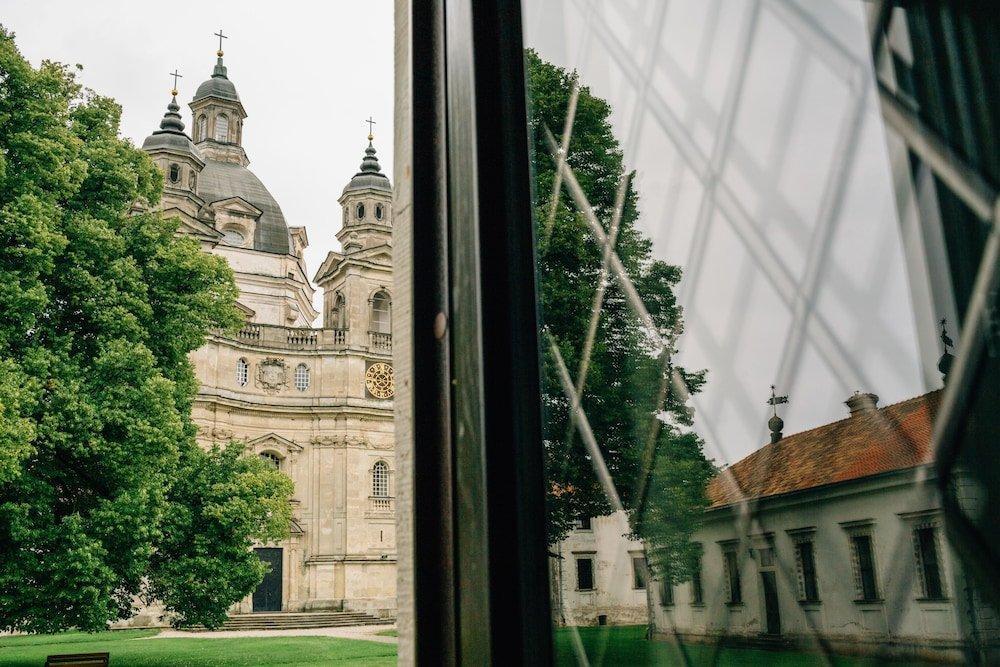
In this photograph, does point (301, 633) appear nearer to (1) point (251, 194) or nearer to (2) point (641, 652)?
(1) point (251, 194)

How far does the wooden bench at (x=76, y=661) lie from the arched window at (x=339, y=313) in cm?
→ 2167

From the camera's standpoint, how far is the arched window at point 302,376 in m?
33.1

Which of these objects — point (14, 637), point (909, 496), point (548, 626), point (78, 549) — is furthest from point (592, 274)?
point (14, 637)

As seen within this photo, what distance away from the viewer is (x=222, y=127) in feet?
148

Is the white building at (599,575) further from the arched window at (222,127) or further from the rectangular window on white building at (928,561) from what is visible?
the arched window at (222,127)

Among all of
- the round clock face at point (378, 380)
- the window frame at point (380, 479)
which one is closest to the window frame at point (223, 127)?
the round clock face at point (378, 380)

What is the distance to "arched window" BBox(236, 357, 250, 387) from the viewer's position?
32.0m

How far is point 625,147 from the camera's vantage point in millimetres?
895

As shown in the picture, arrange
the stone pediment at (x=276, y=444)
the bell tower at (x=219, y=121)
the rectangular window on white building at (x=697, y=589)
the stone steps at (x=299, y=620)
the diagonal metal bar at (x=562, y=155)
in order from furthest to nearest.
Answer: the bell tower at (x=219, y=121)
the stone pediment at (x=276, y=444)
the stone steps at (x=299, y=620)
the diagonal metal bar at (x=562, y=155)
the rectangular window on white building at (x=697, y=589)

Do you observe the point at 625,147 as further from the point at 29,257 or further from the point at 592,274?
the point at 29,257

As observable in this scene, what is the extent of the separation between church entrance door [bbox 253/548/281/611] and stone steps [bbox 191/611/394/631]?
3.45ft

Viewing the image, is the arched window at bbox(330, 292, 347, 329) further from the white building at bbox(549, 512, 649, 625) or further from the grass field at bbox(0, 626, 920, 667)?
the white building at bbox(549, 512, 649, 625)

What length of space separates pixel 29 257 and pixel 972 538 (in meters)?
13.9

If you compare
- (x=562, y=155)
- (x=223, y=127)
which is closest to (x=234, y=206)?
(x=223, y=127)
